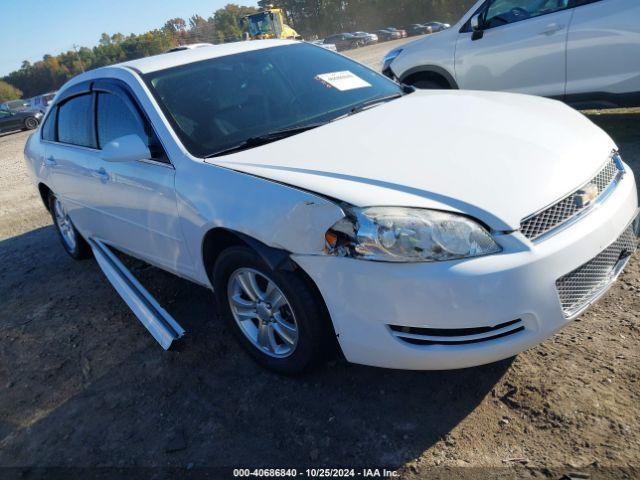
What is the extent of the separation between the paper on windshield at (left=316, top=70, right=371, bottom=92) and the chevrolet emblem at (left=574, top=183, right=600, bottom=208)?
1.74 m

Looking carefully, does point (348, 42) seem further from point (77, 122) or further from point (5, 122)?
point (77, 122)

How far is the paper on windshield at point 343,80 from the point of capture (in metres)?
3.69

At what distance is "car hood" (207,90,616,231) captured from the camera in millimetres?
2277

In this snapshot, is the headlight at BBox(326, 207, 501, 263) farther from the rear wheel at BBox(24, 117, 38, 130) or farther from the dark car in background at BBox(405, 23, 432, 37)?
the dark car in background at BBox(405, 23, 432, 37)

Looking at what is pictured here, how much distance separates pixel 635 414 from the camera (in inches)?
89.8

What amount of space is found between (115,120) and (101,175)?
385mm

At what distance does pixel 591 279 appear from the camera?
2.38 metres

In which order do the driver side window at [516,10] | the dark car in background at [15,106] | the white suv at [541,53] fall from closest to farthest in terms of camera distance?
the white suv at [541,53]
the driver side window at [516,10]
the dark car in background at [15,106]

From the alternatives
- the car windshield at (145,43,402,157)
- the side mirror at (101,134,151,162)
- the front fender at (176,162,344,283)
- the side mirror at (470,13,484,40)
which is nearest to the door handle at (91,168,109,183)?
the side mirror at (101,134,151,162)

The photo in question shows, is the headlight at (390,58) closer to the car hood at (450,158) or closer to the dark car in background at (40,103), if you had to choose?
the car hood at (450,158)

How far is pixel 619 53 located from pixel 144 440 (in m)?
5.44

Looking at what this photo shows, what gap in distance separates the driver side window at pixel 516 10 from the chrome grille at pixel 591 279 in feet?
13.3

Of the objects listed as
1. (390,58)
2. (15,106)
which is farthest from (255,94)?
(15,106)

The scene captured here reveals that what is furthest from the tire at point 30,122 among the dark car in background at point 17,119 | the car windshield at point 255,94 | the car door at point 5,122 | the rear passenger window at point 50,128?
the car windshield at point 255,94
